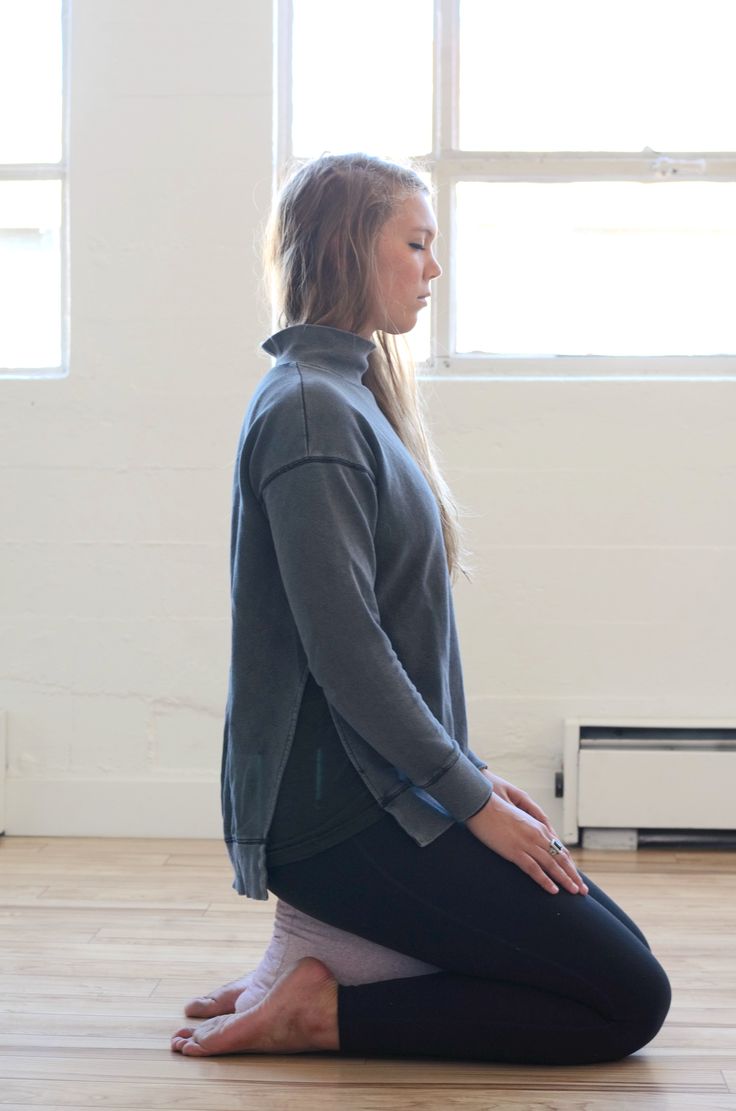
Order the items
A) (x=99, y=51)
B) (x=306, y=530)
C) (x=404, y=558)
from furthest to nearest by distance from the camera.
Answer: (x=99, y=51), (x=404, y=558), (x=306, y=530)

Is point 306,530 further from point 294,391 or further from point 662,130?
point 662,130

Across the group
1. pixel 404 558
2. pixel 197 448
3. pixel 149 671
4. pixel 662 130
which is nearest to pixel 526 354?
pixel 662 130

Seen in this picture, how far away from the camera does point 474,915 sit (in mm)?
1657

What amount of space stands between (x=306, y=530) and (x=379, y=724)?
0.27 m

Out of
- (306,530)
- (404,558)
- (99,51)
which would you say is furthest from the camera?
(99,51)

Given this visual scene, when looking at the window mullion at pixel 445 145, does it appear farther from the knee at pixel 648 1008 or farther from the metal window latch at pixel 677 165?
the knee at pixel 648 1008

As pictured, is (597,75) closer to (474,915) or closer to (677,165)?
(677,165)

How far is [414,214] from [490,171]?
1.56 meters

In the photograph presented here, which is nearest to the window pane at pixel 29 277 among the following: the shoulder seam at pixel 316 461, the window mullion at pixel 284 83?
the window mullion at pixel 284 83

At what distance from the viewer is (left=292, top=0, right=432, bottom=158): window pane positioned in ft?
10.7

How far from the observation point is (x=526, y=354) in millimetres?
3238

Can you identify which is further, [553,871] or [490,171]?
[490,171]

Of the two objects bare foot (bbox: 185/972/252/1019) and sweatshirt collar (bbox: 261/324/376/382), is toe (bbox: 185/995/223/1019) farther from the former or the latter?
sweatshirt collar (bbox: 261/324/376/382)

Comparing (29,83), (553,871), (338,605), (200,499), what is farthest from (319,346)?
(29,83)
